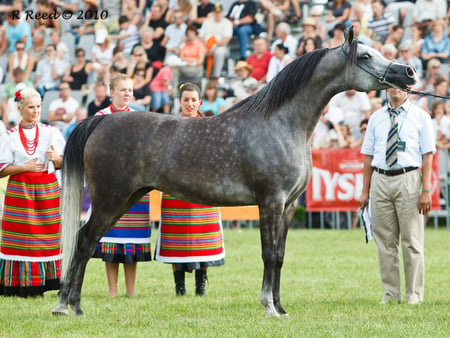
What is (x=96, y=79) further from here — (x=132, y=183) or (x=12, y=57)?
(x=132, y=183)

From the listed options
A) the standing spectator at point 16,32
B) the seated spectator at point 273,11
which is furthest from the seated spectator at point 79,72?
the seated spectator at point 273,11

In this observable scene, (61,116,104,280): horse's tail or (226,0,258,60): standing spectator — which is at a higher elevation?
(226,0,258,60): standing spectator

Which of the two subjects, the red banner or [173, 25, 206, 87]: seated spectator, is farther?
[173, 25, 206, 87]: seated spectator

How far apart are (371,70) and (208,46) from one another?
1186 centimetres

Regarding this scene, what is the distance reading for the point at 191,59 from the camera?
16.9 meters

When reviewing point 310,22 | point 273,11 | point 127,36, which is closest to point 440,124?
point 310,22

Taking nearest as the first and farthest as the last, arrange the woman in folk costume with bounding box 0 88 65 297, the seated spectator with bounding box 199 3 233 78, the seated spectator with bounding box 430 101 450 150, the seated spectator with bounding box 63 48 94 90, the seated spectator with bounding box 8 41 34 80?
the woman in folk costume with bounding box 0 88 65 297 < the seated spectator with bounding box 430 101 450 150 < the seated spectator with bounding box 199 3 233 78 < the seated spectator with bounding box 63 48 94 90 < the seated spectator with bounding box 8 41 34 80

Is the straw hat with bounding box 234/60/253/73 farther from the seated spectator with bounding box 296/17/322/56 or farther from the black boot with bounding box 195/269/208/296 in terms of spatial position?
the black boot with bounding box 195/269/208/296

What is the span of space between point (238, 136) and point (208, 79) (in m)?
11.3

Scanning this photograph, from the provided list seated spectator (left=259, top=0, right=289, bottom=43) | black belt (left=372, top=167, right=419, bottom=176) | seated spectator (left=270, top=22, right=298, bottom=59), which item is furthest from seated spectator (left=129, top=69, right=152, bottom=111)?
black belt (left=372, top=167, right=419, bottom=176)

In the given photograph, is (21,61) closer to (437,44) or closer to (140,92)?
(140,92)

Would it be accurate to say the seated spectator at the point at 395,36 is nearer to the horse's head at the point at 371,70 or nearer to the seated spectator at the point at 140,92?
the seated spectator at the point at 140,92

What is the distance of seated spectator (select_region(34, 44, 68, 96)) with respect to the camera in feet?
59.5

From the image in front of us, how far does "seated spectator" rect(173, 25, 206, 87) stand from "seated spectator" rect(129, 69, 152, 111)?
32.6 inches
